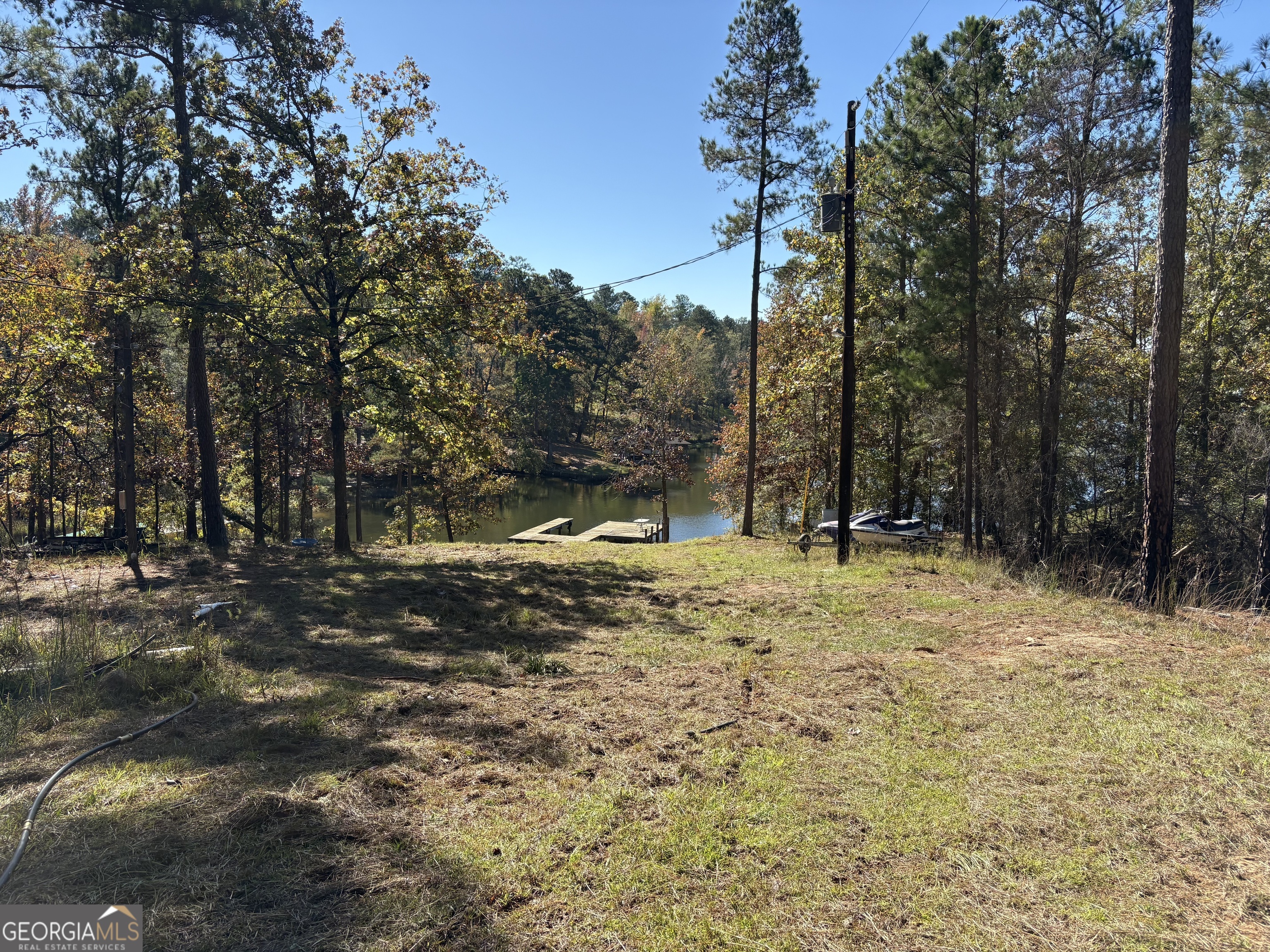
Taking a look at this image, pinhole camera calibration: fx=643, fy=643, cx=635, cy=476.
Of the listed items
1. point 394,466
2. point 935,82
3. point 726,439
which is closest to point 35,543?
point 394,466

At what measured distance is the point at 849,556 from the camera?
12336 mm

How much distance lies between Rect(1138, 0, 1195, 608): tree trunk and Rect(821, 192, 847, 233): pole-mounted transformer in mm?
4318

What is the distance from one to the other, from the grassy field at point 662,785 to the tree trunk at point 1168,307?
3.95ft

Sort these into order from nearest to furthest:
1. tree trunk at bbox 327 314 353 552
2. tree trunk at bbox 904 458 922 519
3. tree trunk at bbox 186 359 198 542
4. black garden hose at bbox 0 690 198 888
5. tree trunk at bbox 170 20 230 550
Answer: black garden hose at bbox 0 690 198 888
tree trunk at bbox 170 20 230 550
tree trunk at bbox 327 314 353 552
tree trunk at bbox 186 359 198 542
tree trunk at bbox 904 458 922 519

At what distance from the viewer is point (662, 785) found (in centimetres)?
387

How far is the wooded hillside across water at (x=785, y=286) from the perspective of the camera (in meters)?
11.8

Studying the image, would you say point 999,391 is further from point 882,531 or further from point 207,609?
point 207,609

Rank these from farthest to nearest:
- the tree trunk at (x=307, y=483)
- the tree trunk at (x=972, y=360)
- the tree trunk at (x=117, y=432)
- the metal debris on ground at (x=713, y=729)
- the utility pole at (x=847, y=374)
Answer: the tree trunk at (x=307, y=483), the tree trunk at (x=972, y=360), the utility pole at (x=847, y=374), the tree trunk at (x=117, y=432), the metal debris on ground at (x=713, y=729)

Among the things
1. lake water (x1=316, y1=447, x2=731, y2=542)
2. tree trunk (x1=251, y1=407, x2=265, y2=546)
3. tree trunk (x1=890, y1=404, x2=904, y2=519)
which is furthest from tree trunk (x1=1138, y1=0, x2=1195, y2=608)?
lake water (x1=316, y1=447, x2=731, y2=542)

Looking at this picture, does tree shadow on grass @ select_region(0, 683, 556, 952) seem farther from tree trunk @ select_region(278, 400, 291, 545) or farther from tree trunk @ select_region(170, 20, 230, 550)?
tree trunk @ select_region(278, 400, 291, 545)

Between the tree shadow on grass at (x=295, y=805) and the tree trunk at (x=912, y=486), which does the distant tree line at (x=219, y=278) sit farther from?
the tree trunk at (x=912, y=486)

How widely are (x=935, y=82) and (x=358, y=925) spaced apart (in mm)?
17109

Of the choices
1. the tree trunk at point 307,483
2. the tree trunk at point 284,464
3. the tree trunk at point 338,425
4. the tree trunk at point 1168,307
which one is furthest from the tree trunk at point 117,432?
the tree trunk at point 1168,307

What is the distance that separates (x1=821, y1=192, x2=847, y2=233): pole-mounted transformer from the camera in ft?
36.2
